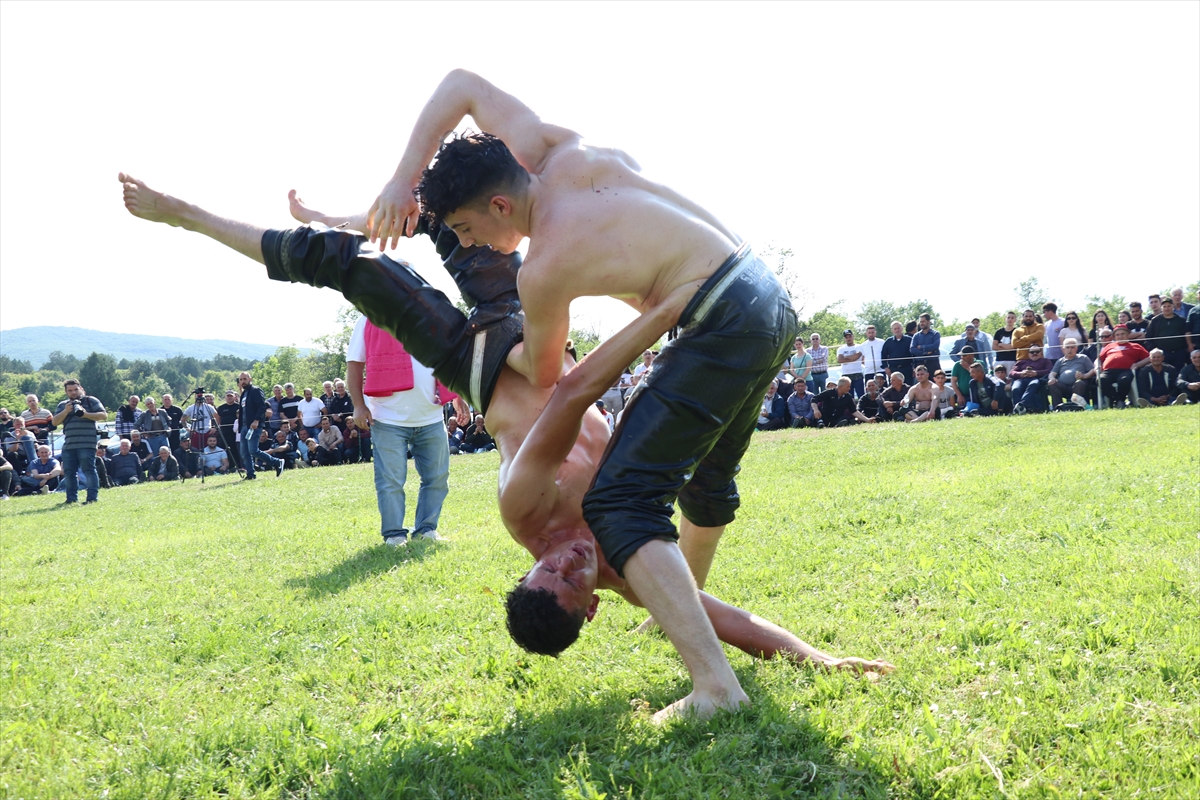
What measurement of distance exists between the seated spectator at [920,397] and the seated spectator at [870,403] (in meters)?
0.56

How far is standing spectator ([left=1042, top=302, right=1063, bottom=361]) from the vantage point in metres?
15.4

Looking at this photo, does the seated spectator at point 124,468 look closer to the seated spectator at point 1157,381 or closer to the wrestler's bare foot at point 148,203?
the wrestler's bare foot at point 148,203

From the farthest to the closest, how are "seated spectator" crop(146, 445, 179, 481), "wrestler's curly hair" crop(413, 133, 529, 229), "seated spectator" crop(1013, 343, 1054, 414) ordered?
"seated spectator" crop(146, 445, 179, 481) → "seated spectator" crop(1013, 343, 1054, 414) → "wrestler's curly hair" crop(413, 133, 529, 229)

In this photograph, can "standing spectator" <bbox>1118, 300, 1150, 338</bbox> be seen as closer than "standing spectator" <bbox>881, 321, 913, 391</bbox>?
Yes

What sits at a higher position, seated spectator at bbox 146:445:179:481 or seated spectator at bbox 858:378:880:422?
seated spectator at bbox 858:378:880:422

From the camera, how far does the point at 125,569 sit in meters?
7.06

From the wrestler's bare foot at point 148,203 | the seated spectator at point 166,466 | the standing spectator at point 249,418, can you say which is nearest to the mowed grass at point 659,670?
the wrestler's bare foot at point 148,203

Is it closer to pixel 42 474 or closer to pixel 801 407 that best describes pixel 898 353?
pixel 801 407

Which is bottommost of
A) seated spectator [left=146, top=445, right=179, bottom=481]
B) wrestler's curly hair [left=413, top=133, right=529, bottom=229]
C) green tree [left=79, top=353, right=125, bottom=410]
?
green tree [left=79, top=353, right=125, bottom=410]

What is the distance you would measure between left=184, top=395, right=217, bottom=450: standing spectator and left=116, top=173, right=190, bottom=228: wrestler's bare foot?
17.1 metres

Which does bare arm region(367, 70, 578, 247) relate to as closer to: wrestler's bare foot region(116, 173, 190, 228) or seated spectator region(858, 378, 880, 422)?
wrestler's bare foot region(116, 173, 190, 228)

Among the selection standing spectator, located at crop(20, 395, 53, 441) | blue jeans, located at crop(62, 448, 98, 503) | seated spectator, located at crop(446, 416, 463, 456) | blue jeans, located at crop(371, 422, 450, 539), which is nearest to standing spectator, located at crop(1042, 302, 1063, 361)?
seated spectator, located at crop(446, 416, 463, 456)

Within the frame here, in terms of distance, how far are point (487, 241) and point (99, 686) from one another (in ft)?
8.15

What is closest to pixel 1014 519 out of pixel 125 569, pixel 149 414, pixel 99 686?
pixel 99 686
